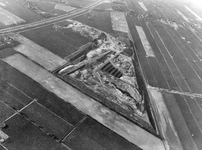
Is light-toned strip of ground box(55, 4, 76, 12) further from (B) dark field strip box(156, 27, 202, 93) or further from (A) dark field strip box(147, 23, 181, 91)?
(B) dark field strip box(156, 27, 202, 93)

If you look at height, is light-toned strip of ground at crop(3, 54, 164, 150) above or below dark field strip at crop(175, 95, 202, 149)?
below

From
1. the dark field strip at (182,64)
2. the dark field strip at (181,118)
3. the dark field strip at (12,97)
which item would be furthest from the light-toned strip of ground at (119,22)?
the dark field strip at (12,97)

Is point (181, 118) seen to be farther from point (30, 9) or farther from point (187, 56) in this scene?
point (30, 9)

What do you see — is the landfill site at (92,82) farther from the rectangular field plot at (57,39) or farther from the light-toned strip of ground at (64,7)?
the light-toned strip of ground at (64,7)

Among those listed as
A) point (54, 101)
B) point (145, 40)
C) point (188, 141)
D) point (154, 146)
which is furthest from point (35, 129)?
point (145, 40)

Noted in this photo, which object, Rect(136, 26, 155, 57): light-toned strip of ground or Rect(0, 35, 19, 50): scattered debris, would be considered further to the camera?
Rect(136, 26, 155, 57): light-toned strip of ground

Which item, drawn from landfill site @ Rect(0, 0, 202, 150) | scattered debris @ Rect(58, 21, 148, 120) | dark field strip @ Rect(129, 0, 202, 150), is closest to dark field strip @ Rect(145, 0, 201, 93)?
landfill site @ Rect(0, 0, 202, 150)

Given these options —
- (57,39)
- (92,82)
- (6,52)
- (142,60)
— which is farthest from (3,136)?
(142,60)

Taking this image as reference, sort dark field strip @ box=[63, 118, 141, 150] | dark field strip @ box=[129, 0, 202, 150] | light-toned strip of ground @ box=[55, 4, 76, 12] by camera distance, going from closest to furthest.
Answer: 1. dark field strip @ box=[63, 118, 141, 150]
2. dark field strip @ box=[129, 0, 202, 150]
3. light-toned strip of ground @ box=[55, 4, 76, 12]
